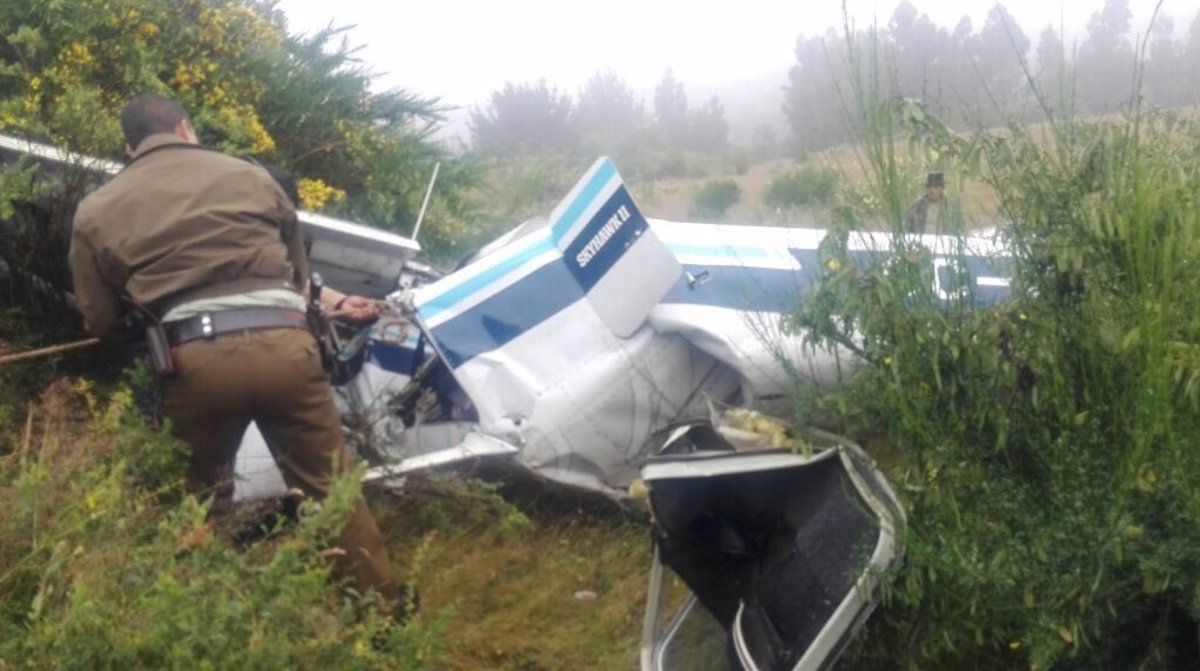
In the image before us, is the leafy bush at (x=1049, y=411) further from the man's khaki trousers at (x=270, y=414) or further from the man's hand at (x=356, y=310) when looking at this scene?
the man's hand at (x=356, y=310)

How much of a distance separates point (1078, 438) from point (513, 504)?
236 centimetres

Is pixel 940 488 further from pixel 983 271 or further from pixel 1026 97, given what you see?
pixel 1026 97

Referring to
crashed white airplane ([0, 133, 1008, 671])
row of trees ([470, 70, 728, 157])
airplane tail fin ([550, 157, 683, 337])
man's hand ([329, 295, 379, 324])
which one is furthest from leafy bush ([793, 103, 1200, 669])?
row of trees ([470, 70, 728, 157])

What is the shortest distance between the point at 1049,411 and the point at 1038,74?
1184 mm

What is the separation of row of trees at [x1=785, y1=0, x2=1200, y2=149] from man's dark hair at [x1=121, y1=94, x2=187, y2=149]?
2.22 metres

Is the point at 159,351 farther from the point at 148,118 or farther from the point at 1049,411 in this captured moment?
the point at 1049,411

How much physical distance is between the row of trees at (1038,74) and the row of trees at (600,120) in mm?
20897

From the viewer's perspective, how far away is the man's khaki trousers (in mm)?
4656

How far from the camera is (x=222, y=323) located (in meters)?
4.70

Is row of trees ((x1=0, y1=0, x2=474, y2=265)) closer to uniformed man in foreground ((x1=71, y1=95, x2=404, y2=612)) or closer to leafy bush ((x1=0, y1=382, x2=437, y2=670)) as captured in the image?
uniformed man in foreground ((x1=71, y1=95, x2=404, y2=612))

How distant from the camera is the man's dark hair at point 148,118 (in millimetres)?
5105

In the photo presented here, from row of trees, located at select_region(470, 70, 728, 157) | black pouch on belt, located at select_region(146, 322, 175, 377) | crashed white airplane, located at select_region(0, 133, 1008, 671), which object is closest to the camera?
black pouch on belt, located at select_region(146, 322, 175, 377)

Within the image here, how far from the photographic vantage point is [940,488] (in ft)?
13.7

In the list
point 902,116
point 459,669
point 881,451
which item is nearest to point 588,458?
point 459,669
